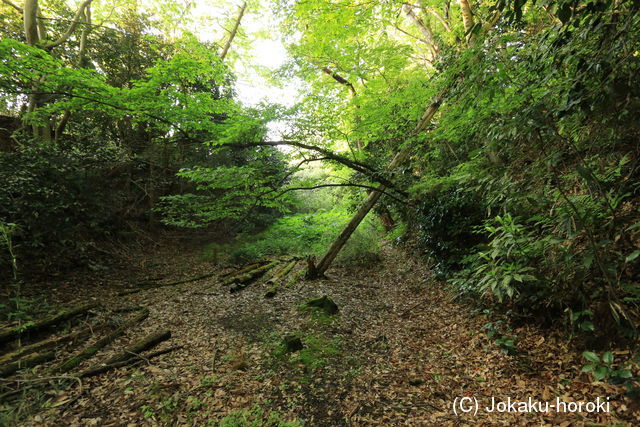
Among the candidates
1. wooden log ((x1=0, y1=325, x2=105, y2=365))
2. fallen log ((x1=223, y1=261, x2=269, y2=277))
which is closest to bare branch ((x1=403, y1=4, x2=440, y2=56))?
fallen log ((x1=223, y1=261, x2=269, y2=277))

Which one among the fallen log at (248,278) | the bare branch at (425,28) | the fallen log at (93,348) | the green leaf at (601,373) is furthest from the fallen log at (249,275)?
the bare branch at (425,28)

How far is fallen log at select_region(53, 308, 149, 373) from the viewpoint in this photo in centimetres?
378

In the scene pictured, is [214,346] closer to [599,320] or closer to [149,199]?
[599,320]

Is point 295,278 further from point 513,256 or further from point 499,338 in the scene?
point 513,256

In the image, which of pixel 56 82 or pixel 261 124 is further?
pixel 261 124

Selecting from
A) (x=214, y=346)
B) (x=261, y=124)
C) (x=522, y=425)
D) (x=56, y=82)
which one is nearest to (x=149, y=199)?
(x=56, y=82)

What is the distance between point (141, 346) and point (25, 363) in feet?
4.48

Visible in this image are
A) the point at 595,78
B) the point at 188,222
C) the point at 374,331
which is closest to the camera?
the point at 595,78

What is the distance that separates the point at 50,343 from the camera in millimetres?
4289

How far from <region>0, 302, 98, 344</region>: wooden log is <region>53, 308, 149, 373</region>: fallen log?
0.79m

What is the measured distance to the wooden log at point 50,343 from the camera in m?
3.80

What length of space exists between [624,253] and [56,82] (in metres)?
9.37

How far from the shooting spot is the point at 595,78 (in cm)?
240

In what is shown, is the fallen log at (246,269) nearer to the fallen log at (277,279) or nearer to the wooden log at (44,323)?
the fallen log at (277,279)
